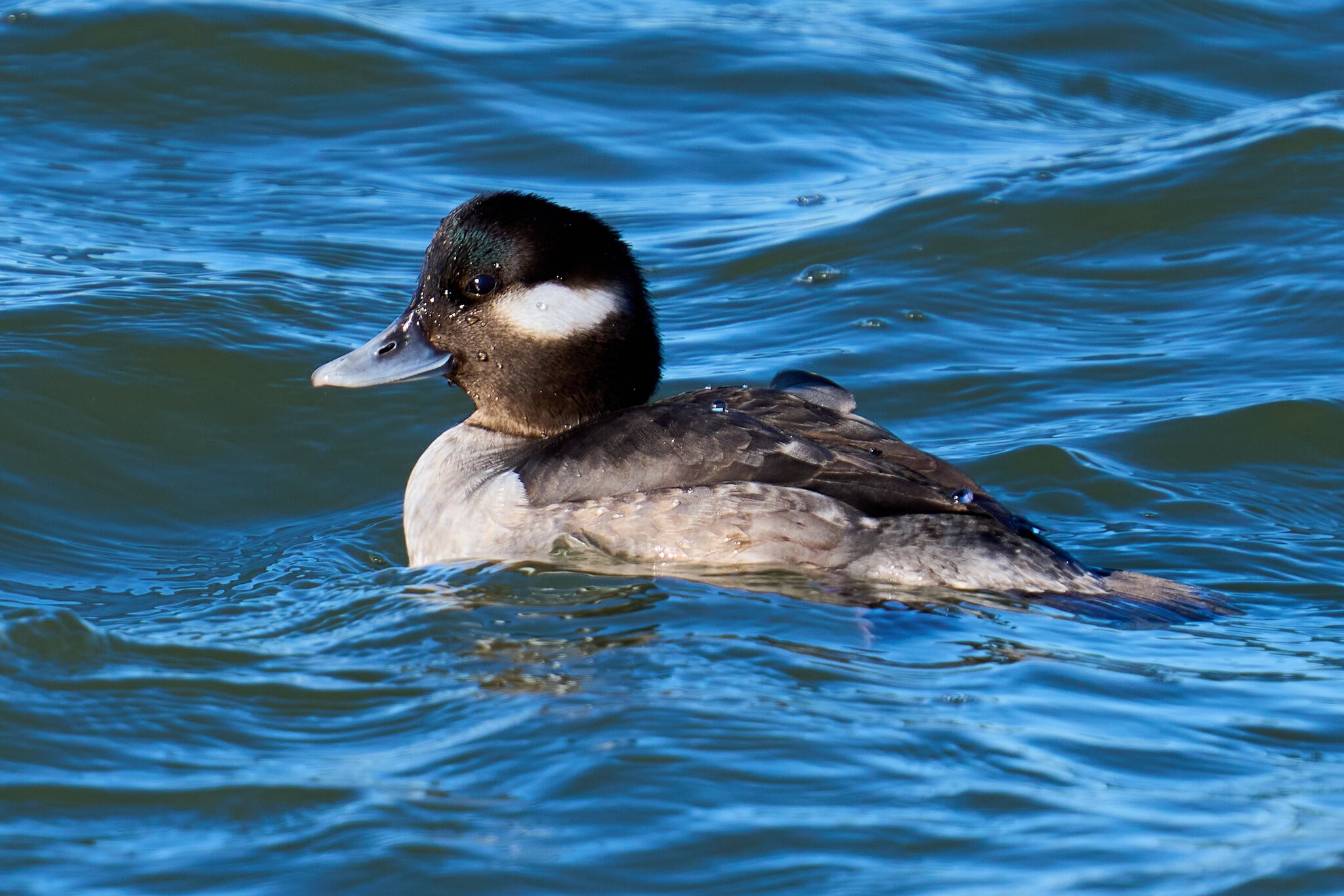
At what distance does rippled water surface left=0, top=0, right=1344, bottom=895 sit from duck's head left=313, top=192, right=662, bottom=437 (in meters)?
0.86

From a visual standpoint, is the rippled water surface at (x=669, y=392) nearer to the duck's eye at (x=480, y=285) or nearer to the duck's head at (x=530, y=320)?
the duck's head at (x=530, y=320)

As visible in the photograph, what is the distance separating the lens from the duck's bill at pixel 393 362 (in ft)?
23.0

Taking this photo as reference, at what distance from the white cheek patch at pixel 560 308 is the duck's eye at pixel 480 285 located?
9 cm

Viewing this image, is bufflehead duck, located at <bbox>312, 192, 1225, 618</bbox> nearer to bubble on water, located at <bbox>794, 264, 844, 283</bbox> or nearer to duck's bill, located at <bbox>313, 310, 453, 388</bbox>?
duck's bill, located at <bbox>313, 310, 453, 388</bbox>

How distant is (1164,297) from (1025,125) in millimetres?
2923

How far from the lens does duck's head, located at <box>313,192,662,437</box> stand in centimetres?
668

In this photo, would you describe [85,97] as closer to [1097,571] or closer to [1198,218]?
[1198,218]

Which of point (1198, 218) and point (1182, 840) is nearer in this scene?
point (1182, 840)

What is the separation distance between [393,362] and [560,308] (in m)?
0.79

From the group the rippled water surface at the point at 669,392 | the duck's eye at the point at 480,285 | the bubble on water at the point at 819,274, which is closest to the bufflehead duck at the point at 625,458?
the duck's eye at the point at 480,285

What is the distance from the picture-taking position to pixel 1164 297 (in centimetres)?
995

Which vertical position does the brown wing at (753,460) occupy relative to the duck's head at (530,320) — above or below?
below

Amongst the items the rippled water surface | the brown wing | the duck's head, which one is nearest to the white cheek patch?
the duck's head

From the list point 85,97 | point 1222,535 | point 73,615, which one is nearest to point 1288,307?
point 1222,535
